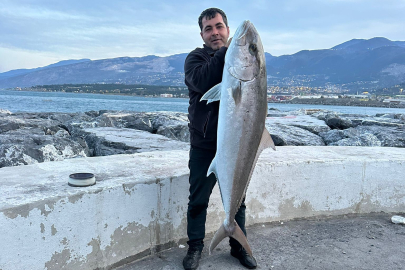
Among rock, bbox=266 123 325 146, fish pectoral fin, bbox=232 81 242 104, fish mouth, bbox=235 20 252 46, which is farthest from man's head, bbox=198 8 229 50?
rock, bbox=266 123 325 146

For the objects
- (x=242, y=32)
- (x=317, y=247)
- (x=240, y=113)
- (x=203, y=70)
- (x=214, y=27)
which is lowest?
(x=317, y=247)

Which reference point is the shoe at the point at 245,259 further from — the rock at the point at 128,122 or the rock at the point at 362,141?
the rock at the point at 128,122

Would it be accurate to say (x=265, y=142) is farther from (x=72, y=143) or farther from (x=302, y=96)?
(x=302, y=96)

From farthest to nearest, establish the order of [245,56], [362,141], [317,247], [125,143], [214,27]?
[362,141]
[125,143]
[317,247]
[214,27]
[245,56]

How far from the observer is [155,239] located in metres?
3.65

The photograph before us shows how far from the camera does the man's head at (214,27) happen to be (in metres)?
3.30

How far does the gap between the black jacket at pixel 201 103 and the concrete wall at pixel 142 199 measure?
58 centimetres

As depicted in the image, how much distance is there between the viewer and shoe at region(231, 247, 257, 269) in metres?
3.43

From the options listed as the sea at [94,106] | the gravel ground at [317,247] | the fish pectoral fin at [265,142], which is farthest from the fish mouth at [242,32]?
the sea at [94,106]

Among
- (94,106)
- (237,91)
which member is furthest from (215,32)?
(94,106)

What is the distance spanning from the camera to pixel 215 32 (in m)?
3.33

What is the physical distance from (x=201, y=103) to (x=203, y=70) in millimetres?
402

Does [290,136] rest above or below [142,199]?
below

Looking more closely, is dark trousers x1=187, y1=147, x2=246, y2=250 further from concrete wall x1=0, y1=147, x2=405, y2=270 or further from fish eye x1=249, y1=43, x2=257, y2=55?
fish eye x1=249, y1=43, x2=257, y2=55
